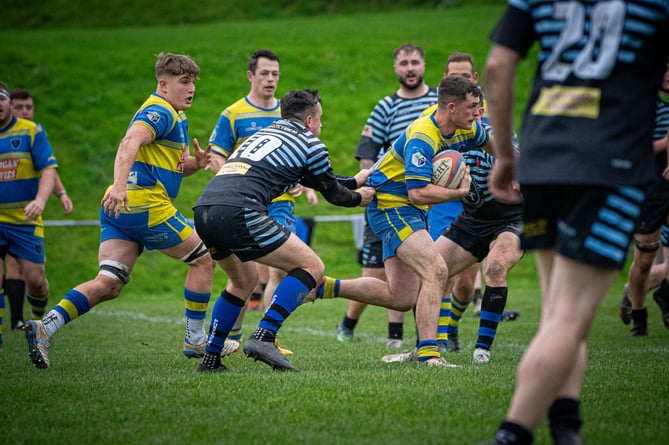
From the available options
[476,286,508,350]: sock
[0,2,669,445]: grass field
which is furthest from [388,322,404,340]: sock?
[476,286,508,350]: sock

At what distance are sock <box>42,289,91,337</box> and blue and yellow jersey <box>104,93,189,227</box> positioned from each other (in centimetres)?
69

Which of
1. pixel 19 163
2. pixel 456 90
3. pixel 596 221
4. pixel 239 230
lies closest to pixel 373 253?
pixel 456 90

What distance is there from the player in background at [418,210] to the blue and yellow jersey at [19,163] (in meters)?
3.76

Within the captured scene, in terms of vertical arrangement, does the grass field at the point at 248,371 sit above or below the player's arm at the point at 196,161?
below

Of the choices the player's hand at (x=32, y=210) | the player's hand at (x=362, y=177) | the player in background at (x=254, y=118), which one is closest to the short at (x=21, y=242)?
the player's hand at (x=32, y=210)

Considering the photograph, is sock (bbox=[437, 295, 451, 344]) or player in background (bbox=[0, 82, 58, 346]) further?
player in background (bbox=[0, 82, 58, 346])

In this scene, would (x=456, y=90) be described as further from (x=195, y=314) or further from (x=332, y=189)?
(x=195, y=314)

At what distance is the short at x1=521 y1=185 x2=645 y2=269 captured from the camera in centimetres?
318

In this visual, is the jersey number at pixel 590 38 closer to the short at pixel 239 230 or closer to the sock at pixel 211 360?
the short at pixel 239 230

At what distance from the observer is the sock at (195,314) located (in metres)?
6.55

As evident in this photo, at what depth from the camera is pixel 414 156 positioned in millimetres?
6371

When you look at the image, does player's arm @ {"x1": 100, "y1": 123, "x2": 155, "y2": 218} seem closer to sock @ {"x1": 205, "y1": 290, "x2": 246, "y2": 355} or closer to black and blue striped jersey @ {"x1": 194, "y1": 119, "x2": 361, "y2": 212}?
black and blue striped jersey @ {"x1": 194, "y1": 119, "x2": 361, "y2": 212}

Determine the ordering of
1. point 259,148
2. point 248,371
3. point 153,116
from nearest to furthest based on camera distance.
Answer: point 259,148 < point 248,371 < point 153,116

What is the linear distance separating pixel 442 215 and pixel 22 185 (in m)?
4.25
